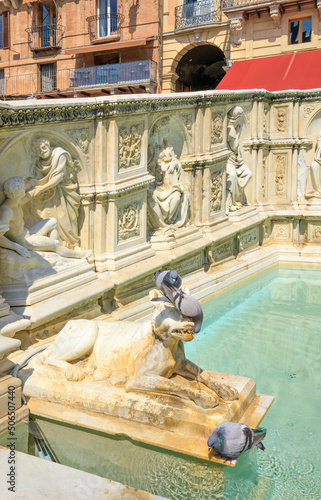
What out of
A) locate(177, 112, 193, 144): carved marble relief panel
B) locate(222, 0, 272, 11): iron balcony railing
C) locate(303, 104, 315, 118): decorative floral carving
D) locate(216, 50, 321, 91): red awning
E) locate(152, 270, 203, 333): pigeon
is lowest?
locate(152, 270, 203, 333): pigeon

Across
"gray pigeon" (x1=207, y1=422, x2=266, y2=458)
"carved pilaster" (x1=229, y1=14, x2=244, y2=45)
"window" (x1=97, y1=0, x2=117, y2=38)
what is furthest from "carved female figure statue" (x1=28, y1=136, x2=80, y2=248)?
"window" (x1=97, y1=0, x2=117, y2=38)

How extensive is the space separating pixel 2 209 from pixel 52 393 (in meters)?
1.49

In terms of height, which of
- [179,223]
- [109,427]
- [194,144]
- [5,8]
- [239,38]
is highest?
[5,8]

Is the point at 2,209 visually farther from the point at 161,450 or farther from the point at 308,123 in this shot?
the point at 308,123

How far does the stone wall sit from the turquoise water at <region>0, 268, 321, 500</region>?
3.25ft

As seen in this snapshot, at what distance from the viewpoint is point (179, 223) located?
6.91m

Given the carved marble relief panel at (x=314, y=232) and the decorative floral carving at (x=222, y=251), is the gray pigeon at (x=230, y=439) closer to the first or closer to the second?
the decorative floral carving at (x=222, y=251)

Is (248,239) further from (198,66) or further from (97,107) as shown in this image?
(198,66)

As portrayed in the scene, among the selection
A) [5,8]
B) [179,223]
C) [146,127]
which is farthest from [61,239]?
[5,8]

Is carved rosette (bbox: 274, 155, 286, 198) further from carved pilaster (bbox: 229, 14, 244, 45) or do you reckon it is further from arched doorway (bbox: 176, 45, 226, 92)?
arched doorway (bbox: 176, 45, 226, 92)

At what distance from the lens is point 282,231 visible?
941 cm

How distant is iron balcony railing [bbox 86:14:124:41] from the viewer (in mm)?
25219

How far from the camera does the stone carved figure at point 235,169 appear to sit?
8.15 m

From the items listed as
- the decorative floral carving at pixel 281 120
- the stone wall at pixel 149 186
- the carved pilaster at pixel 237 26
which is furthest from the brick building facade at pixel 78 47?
the stone wall at pixel 149 186
